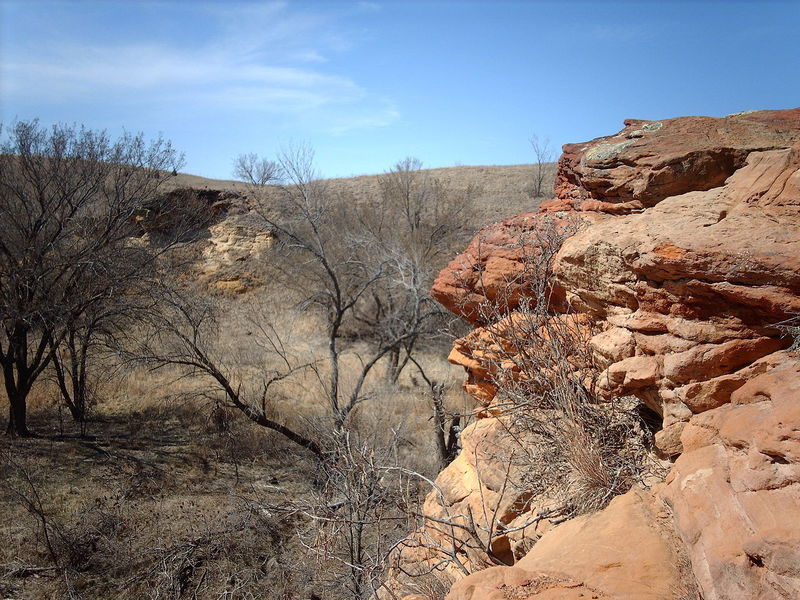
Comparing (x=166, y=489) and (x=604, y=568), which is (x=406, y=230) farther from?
(x=604, y=568)

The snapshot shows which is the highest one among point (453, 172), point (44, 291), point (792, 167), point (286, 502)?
point (453, 172)

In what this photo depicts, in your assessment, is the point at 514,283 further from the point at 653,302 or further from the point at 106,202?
the point at 106,202

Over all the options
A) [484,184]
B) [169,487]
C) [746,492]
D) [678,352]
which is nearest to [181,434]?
[169,487]

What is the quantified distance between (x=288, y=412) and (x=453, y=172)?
29337 mm

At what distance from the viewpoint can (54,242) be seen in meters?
10.2

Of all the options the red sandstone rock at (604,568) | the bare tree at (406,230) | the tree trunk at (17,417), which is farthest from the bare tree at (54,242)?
the red sandstone rock at (604,568)

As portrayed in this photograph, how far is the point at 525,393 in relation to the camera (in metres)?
5.32

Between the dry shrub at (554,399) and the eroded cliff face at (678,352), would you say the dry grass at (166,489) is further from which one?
the eroded cliff face at (678,352)

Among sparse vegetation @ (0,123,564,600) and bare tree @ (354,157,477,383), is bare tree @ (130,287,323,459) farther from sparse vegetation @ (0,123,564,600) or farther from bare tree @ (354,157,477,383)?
bare tree @ (354,157,477,383)

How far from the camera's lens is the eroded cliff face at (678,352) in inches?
111

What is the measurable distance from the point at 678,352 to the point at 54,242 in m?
10.4

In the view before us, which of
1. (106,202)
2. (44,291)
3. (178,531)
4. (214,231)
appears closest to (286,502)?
(178,531)

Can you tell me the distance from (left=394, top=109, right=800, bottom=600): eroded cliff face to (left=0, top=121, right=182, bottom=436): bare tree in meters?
7.79

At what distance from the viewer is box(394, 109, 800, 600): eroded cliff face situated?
9.24 ft
